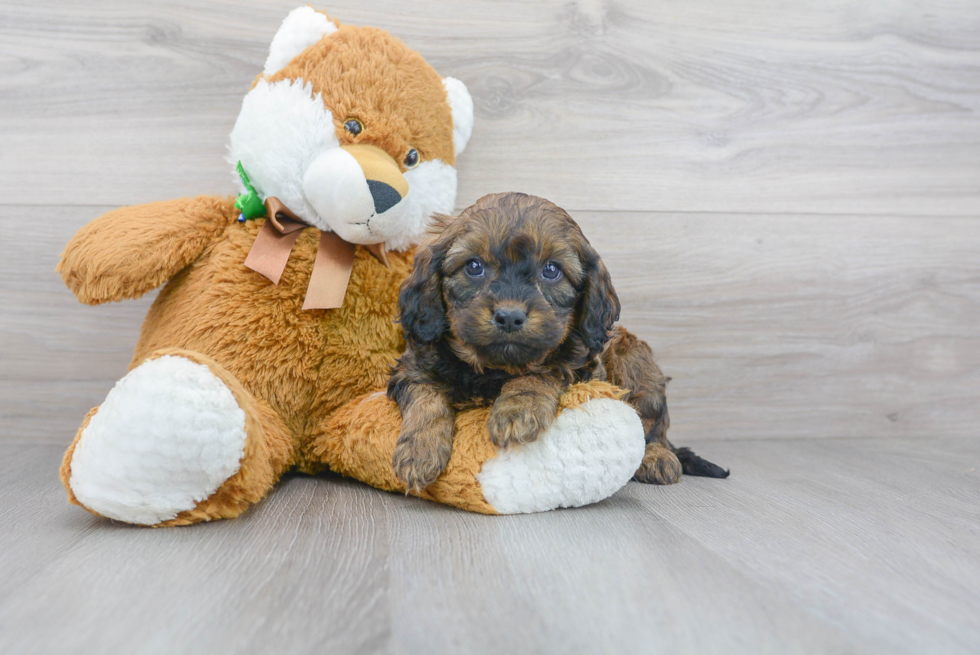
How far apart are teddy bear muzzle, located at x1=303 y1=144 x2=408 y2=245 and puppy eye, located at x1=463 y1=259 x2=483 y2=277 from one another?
302mm

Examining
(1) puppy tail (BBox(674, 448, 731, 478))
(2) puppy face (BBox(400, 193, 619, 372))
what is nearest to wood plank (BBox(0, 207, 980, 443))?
(1) puppy tail (BBox(674, 448, 731, 478))

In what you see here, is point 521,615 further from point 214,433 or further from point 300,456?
point 300,456

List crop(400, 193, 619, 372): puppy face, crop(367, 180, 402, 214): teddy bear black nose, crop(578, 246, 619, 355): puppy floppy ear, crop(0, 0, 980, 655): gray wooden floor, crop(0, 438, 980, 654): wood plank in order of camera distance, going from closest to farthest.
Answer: crop(0, 438, 980, 654): wood plank
crop(0, 0, 980, 655): gray wooden floor
crop(400, 193, 619, 372): puppy face
crop(578, 246, 619, 355): puppy floppy ear
crop(367, 180, 402, 214): teddy bear black nose

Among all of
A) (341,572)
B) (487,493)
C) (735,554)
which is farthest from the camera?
(487,493)

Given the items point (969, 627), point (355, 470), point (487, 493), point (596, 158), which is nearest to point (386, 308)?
point (355, 470)

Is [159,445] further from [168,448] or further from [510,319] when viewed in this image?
[510,319]

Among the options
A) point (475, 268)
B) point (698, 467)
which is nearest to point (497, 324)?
point (475, 268)

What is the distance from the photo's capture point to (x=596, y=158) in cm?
228

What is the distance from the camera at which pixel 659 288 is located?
91.8 inches

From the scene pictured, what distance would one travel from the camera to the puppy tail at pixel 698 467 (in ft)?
6.17

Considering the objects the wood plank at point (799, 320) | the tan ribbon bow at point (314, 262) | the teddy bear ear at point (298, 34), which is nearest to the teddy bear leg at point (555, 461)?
the tan ribbon bow at point (314, 262)

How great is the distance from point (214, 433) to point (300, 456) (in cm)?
50

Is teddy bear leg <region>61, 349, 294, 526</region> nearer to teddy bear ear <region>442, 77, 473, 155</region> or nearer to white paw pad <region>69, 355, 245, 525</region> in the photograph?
white paw pad <region>69, 355, 245, 525</region>

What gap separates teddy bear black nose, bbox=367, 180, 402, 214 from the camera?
62.8 inches
